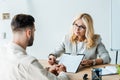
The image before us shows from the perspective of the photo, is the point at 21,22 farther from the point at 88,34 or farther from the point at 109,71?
the point at 88,34

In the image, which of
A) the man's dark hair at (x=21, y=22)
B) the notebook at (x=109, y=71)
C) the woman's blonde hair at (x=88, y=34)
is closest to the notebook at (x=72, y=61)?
the notebook at (x=109, y=71)

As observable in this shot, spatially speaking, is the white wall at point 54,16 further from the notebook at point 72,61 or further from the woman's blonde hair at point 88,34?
the notebook at point 72,61

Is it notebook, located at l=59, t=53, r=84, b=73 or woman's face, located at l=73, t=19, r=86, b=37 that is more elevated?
woman's face, located at l=73, t=19, r=86, b=37

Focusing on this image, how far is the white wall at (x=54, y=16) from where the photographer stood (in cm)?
371

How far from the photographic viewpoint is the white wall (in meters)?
3.71

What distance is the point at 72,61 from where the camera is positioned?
7.44ft

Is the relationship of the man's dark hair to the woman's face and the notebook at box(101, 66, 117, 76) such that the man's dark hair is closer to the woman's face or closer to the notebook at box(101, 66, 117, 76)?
the notebook at box(101, 66, 117, 76)

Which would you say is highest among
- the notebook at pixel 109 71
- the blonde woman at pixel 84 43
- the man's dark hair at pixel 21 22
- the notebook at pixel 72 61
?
the man's dark hair at pixel 21 22

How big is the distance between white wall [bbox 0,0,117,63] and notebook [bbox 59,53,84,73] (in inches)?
60.6

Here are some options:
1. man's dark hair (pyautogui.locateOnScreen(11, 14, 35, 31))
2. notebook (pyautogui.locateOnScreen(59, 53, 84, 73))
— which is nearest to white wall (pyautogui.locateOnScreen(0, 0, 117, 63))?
notebook (pyautogui.locateOnScreen(59, 53, 84, 73))

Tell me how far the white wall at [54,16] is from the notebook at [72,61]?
154 cm

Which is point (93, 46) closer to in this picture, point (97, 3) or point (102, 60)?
point (102, 60)

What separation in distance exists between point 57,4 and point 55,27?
0.39m

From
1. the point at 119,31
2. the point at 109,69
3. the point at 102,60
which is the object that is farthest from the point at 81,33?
the point at 119,31
